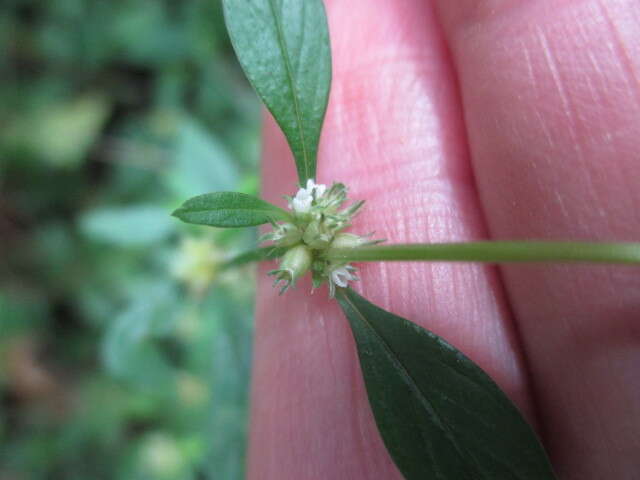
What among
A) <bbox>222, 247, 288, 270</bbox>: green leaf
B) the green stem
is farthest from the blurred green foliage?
the green stem

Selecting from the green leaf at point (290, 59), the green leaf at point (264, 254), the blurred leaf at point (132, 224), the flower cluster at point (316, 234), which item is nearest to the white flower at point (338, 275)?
the flower cluster at point (316, 234)

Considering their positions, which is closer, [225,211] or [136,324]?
[225,211]

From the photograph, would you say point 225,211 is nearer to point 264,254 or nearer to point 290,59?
point 264,254


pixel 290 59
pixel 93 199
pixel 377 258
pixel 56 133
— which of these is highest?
pixel 56 133

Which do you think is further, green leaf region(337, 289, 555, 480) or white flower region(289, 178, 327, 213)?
white flower region(289, 178, 327, 213)

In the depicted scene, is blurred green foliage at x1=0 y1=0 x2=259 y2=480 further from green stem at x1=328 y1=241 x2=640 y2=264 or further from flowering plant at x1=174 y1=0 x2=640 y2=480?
green stem at x1=328 y1=241 x2=640 y2=264

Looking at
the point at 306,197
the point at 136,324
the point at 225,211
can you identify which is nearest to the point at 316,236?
the point at 306,197

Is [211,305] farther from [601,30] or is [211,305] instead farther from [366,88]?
[601,30]
